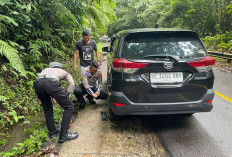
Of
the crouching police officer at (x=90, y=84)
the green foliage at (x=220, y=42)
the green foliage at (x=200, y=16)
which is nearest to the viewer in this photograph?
the crouching police officer at (x=90, y=84)

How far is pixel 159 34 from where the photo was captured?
125 inches

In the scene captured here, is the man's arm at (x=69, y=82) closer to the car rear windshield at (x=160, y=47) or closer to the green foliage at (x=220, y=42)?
the car rear windshield at (x=160, y=47)

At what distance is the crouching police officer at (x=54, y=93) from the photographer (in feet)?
9.89

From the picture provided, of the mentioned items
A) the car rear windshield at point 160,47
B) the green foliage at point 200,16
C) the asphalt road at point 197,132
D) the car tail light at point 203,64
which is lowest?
the asphalt road at point 197,132

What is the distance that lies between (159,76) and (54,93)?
5.73 ft

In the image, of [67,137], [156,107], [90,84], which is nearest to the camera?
[156,107]

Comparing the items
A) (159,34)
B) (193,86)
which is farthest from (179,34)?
(193,86)

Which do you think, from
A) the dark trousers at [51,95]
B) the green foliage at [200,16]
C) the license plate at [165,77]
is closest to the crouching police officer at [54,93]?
the dark trousers at [51,95]

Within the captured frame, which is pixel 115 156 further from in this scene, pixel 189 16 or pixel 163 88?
pixel 189 16

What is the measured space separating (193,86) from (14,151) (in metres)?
3.08

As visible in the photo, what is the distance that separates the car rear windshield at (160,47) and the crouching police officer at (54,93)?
1.17 meters

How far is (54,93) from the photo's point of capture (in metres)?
3.05

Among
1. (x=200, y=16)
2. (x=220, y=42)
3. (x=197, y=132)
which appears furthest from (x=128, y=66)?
(x=200, y=16)

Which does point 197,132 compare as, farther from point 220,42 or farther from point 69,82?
point 220,42
